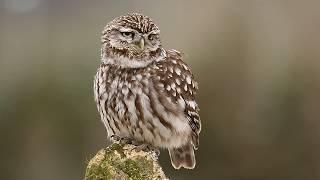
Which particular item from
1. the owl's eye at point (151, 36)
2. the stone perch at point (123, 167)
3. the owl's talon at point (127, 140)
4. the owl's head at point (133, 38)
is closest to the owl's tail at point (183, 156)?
the owl's talon at point (127, 140)

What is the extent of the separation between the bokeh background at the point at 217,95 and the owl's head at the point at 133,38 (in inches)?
164

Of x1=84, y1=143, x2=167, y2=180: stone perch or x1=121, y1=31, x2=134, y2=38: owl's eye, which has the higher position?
x1=121, y1=31, x2=134, y2=38: owl's eye

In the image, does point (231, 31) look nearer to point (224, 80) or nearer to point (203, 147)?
point (224, 80)

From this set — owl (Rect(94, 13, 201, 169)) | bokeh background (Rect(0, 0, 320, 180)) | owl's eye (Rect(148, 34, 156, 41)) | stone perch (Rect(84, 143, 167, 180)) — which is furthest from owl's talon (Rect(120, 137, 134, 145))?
bokeh background (Rect(0, 0, 320, 180))

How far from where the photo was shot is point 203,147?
35.4ft

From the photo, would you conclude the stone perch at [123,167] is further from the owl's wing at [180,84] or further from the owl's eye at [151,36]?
the owl's wing at [180,84]

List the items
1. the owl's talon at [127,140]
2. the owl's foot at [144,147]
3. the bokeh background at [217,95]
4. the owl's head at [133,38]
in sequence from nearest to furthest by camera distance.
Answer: the owl's foot at [144,147], the owl's talon at [127,140], the owl's head at [133,38], the bokeh background at [217,95]

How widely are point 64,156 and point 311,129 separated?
105 inches

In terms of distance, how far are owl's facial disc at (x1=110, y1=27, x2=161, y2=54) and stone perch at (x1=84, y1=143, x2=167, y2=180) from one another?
5.46 feet

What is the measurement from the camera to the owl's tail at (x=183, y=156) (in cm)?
651

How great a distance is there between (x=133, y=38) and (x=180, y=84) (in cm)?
46

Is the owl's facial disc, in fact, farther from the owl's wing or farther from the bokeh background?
the bokeh background

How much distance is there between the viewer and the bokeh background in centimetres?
1102

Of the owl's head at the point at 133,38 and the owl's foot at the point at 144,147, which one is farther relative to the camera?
the owl's head at the point at 133,38
